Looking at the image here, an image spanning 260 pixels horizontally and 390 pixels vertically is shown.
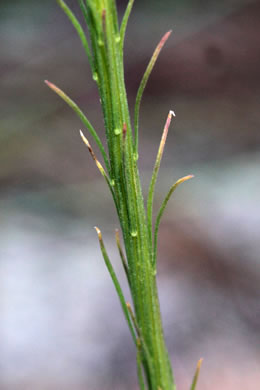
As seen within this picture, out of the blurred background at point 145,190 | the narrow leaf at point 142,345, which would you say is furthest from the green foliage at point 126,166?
the blurred background at point 145,190

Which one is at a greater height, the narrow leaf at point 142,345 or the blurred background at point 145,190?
the blurred background at point 145,190

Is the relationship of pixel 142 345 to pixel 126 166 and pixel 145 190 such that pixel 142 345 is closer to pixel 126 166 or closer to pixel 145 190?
pixel 126 166

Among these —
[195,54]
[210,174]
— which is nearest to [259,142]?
[210,174]

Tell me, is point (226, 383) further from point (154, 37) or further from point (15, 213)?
point (154, 37)

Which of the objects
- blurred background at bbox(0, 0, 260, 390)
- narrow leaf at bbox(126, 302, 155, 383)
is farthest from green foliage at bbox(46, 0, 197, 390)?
blurred background at bbox(0, 0, 260, 390)

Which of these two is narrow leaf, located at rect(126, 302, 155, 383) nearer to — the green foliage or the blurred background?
the green foliage

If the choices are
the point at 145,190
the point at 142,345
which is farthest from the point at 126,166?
the point at 145,190

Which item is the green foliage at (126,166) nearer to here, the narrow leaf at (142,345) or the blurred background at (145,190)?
the narrow leaf at (142,345)
